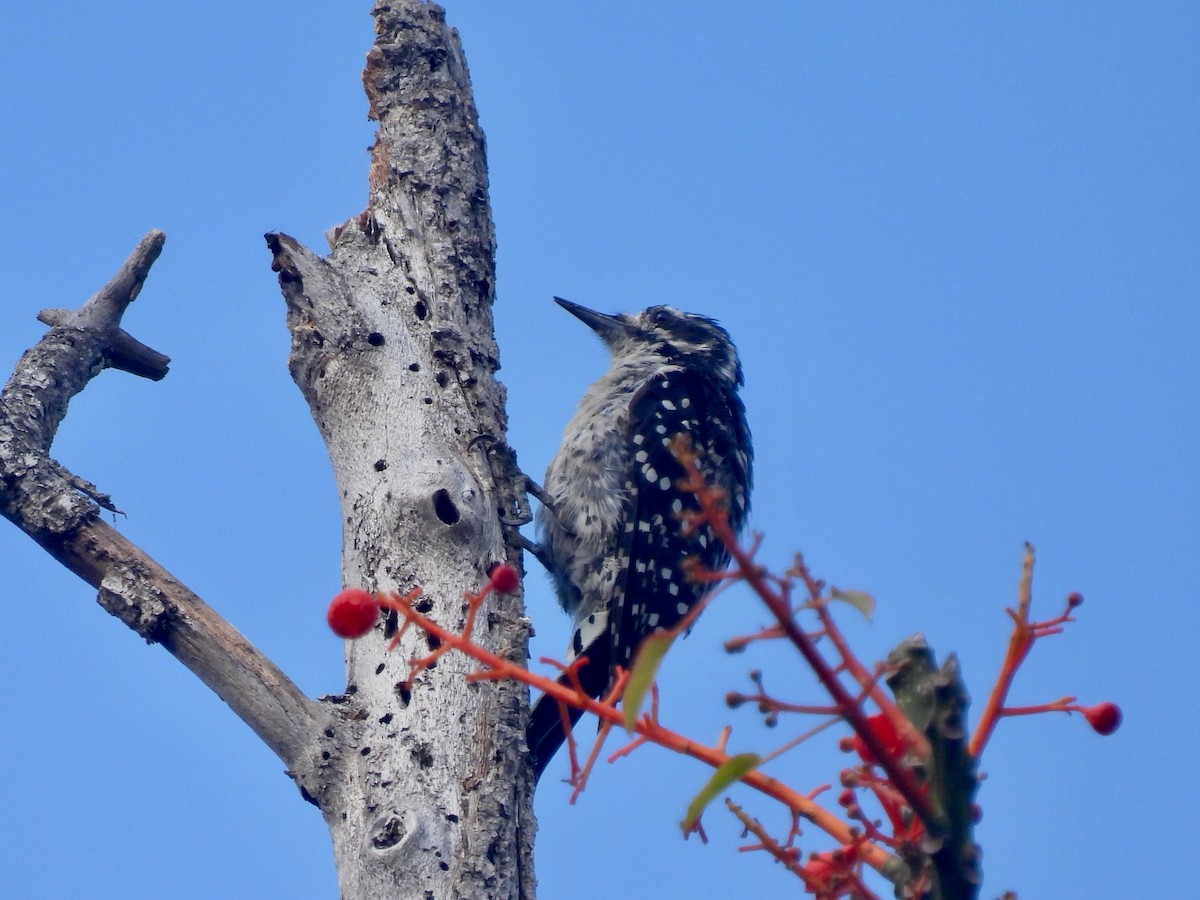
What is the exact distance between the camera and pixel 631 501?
4879 mm

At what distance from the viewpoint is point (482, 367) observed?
375 cm

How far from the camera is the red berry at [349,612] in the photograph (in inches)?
68.4

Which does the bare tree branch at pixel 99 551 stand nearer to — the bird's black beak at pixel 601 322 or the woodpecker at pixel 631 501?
the woodpecker at pixel 631 501

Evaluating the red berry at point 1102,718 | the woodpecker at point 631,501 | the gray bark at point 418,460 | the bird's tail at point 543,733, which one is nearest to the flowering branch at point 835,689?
the red berry at point 1102,718

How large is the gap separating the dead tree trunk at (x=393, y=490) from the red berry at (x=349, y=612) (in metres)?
1.00

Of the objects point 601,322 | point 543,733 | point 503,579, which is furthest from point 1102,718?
point 601,322

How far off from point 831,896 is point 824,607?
283 millimetres

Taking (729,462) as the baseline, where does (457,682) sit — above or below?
below

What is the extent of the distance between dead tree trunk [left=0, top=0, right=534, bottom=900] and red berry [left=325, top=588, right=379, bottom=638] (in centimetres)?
100

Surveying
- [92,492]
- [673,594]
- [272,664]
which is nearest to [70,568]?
[92,492]

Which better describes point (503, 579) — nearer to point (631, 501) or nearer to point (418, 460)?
point (418, 460)

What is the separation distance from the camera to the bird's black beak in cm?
610

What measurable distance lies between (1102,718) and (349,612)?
37.8 inches

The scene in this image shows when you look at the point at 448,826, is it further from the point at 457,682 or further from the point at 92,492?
the point at 92,492
